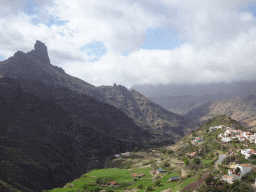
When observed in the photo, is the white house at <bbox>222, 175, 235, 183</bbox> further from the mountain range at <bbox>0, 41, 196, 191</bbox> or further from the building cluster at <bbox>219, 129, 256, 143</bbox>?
the mountain range at <bbox>0, 41, 196, 191</bbox>

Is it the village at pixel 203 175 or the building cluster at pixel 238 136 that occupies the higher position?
the building cluster at pixel 238 136

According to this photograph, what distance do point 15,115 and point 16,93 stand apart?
3772cm

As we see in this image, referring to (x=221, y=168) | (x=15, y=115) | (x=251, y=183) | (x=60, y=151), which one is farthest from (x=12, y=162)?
(x=251, y=183)

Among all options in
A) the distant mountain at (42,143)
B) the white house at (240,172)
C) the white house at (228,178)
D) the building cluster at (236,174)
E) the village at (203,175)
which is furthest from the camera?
the distant mountain at (42,143)

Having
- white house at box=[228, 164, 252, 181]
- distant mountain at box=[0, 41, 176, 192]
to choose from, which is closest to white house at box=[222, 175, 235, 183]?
white house at box=[228, 164, 252, 181]

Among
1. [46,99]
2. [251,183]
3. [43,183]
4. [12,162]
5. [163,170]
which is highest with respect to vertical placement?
[46,99]

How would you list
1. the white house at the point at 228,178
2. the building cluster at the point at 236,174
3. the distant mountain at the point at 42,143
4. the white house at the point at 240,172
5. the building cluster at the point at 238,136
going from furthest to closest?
the distant mountain at the point at 42,143 < the building cluster at the point at 238,136 < the white house at the point at 240,172 < the building cluster at the point at 236,174 < the white house at the point at 228,178

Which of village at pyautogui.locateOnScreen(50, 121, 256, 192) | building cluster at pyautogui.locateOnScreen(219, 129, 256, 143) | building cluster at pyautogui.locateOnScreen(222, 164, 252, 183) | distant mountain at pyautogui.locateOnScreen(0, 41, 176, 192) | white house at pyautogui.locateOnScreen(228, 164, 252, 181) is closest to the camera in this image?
building cluster at pyautogui.locateOnScreen(222, 164, 252, 183)

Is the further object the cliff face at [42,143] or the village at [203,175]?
the cliff face at [42,143]

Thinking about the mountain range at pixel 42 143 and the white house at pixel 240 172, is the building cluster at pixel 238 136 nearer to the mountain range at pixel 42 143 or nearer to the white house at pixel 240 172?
the white house at pixel 240 172

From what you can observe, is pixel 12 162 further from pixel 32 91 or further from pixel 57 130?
pixel 32 91

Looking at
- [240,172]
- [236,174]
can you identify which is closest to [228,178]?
[236,174]

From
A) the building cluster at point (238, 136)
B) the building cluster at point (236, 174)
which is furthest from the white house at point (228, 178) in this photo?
the building cluster at point (238, 136)

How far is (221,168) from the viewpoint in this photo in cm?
4459
